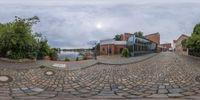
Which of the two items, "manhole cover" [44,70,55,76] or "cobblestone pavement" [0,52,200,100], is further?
"manhole cover" [44,70,55,76]

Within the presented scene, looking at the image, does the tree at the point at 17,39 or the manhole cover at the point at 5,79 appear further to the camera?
the tree at the point at 17,39

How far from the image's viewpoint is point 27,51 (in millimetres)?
10820

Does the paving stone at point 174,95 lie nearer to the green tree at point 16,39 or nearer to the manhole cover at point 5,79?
the manhole cover at point 5,79

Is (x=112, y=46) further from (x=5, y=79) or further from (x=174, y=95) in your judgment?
(x=174, y=95)

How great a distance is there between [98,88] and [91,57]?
9419 mm

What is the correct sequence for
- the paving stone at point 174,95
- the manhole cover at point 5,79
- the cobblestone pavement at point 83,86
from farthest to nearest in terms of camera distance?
the manhole cover at point 5,79 < the cobblestone pavement at point 83,86 < the paving stone at point 174,95

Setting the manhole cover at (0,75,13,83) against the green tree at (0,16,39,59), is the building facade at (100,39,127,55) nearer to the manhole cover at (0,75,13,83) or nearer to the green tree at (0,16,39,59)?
the green tree at (0,16,39,59)

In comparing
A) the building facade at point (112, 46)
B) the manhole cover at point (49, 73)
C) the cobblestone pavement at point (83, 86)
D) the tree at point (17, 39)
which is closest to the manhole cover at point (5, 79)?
the cobblestone pavement at point (83, 86)

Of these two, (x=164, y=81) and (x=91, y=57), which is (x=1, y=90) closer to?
(x=164, y=81)

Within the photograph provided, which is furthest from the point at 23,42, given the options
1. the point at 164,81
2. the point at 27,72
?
the point at 164,81

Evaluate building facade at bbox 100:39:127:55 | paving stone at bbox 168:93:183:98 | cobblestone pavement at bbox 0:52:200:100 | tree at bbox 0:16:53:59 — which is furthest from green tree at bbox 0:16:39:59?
building facade at bbox 100:39:127:55

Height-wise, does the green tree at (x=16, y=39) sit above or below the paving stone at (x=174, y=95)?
above

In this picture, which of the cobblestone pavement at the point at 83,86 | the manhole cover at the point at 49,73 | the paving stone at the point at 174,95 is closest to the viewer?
the paving stone at the point at 174,95

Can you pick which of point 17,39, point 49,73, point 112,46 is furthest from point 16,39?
point 112,46
